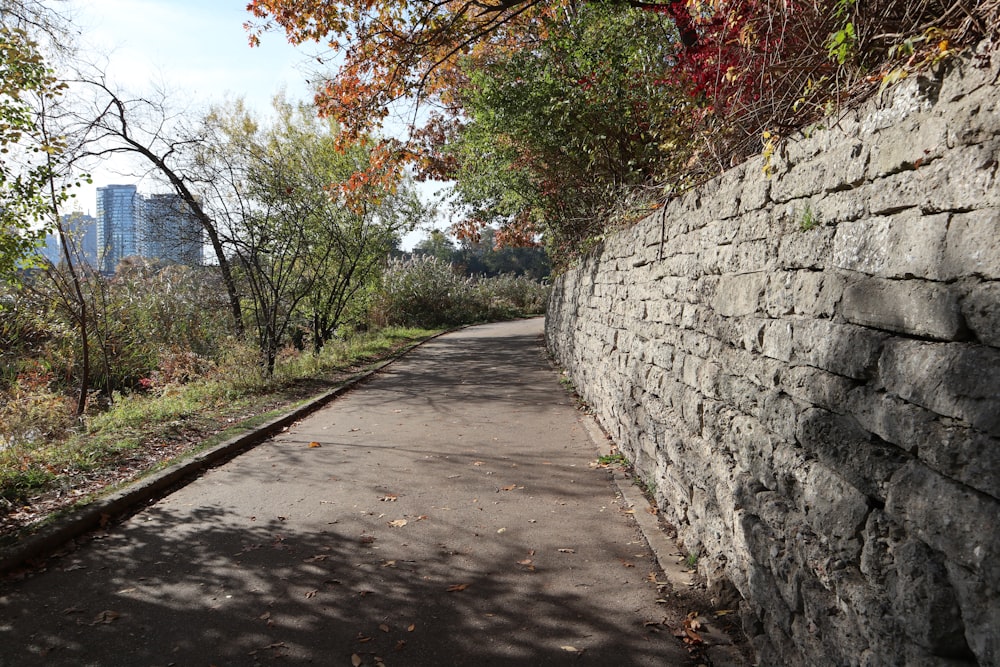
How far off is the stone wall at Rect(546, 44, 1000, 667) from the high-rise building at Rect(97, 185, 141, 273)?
10.5 meters

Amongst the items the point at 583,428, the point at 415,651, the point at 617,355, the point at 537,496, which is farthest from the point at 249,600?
the point at 583,428

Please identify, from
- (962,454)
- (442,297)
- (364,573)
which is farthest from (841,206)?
(442,297)

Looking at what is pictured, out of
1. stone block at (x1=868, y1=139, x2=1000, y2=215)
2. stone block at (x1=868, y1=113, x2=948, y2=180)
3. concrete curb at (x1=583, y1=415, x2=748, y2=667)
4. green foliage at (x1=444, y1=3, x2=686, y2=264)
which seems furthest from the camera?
green foliage at (x1=444, y1=3, x2=686, y2=264)

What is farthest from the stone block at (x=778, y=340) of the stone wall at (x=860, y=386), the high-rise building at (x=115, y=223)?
the high-rise building at (x=115, y=223)

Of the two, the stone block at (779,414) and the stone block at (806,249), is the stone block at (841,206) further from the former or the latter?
the stone block at (779,414)

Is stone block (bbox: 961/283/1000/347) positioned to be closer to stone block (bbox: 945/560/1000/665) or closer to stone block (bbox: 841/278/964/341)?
stone block (bbox: 841/278/964/341)

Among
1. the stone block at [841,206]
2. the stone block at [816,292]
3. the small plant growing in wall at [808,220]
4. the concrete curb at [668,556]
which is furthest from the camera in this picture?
the concrete curb at [668,556]

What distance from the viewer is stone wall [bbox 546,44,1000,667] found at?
5.56 ft

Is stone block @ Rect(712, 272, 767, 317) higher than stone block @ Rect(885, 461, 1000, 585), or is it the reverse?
stone block @ Rect(712, 272, 767, 317)

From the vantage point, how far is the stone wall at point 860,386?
170 centimetres

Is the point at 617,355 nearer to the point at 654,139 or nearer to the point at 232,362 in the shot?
the point at 654,139

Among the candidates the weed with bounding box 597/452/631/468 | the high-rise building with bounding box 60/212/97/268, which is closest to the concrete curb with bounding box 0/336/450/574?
the weed with bounding box 597/452/631/468

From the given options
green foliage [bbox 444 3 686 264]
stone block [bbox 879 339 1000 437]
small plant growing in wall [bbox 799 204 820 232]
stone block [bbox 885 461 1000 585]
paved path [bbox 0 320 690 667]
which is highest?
green foliage [bbox 444 3 686 264]

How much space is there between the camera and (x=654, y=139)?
896 centimetres
